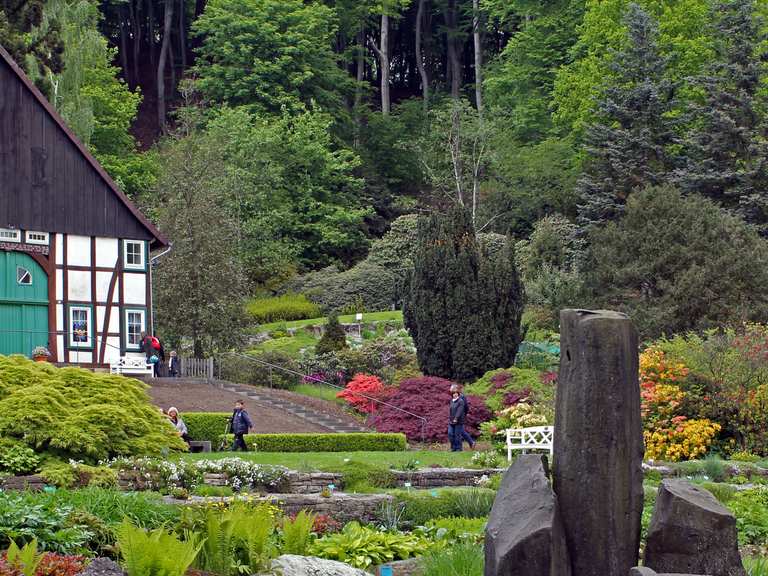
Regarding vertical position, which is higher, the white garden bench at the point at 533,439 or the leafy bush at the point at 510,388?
the leafy bush at the point at 510,388

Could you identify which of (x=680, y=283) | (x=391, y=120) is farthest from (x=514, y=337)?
(x=391, y=120)

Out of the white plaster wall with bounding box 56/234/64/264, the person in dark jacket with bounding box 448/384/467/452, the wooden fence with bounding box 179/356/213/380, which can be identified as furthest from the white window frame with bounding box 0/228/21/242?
the person in dark jacket with bounding box 448/384/467/452

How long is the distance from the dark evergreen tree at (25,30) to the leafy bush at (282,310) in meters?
14.2

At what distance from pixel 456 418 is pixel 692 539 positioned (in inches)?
563

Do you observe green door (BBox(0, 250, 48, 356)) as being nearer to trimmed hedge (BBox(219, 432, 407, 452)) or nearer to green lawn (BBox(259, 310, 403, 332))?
trimmed hedge (BBox(219, 432, 407, 452))

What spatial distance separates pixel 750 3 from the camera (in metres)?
44.2

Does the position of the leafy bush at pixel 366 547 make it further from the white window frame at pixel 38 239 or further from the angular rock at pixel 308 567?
the white window frame at pixel 38 239

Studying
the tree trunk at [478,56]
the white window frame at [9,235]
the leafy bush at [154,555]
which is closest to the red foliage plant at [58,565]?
the leafy bush at [154,555]

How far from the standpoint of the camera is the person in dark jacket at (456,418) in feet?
80.3

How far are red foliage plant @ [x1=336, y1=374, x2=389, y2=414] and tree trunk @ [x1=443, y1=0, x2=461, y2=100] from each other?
3944 centimetres

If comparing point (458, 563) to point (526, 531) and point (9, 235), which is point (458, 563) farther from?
point (9, 235)

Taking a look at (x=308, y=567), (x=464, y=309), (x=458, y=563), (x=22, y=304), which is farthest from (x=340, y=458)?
(x=22, y=304)

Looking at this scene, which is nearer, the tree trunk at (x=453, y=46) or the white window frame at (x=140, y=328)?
the white window frame at (x=140, y=328)

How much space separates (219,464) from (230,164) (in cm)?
3604
